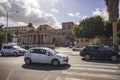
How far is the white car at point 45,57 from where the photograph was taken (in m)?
18.7

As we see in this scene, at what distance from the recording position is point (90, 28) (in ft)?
205

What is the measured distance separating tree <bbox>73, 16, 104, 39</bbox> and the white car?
141 ft

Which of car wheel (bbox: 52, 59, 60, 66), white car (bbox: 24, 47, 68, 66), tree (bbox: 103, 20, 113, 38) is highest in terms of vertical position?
tree (bbox: 103, 20, 113, 38)

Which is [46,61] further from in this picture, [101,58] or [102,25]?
[102,25]

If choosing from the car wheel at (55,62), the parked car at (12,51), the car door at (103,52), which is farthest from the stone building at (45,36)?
the car wheel at (55,62)

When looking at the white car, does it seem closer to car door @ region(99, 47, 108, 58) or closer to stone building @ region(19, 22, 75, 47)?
car door @ region(99, 47, 108, 58)

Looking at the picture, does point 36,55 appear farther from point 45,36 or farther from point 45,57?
point 45,36

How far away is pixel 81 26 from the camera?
65250 millimetres

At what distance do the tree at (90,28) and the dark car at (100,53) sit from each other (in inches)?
1463

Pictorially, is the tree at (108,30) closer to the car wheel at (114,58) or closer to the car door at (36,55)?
the car wheel at (114,58)

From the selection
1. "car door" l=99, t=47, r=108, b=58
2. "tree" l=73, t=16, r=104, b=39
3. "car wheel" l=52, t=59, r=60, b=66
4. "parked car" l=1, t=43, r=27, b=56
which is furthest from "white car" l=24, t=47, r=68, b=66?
"tree" l=73, t=16, r=104, b=39

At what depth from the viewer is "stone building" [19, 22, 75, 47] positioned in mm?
97688

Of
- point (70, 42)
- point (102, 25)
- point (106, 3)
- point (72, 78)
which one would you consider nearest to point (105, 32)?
point (102, 25)

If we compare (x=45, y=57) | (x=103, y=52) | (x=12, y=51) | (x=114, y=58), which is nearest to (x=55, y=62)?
(x=45, y=57)
